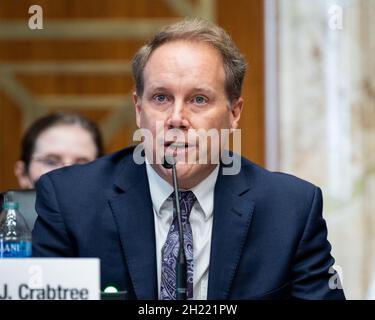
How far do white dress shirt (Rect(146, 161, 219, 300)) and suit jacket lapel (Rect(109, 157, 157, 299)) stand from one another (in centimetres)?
3

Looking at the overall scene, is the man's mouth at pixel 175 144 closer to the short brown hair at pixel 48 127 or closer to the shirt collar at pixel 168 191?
→ the shirt collar at pixel 168 191

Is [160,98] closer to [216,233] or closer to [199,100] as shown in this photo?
[199,100]

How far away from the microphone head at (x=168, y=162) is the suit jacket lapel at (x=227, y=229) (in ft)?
0.81

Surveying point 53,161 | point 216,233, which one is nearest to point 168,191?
point 216,233

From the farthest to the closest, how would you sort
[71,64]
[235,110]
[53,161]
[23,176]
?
[71,64], [23,176], [53,161], [235,110]

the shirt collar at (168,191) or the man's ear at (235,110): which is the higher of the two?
the man's ear at (235,110)

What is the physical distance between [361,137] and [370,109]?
0.51ft

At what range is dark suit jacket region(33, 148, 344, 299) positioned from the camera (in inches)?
96.1

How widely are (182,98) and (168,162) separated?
188mm

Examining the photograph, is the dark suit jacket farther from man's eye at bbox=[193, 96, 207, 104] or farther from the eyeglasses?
the eyeglasses

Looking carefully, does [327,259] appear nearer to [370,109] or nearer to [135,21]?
[370,109]

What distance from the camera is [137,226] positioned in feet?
8.18

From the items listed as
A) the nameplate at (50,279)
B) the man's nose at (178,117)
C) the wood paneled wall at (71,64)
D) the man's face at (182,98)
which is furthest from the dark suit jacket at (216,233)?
the wood paneled wall at (71,64)

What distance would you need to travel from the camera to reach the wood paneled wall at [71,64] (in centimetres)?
545
